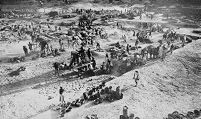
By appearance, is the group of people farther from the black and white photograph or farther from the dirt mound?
the dirt mound

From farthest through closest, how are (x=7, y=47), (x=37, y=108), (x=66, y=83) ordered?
(x=7, y=47) < (x=66, y=83) < (x=37, y=108)

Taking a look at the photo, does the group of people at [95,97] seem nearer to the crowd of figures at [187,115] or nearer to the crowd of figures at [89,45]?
the crowd of figures at [187,115]

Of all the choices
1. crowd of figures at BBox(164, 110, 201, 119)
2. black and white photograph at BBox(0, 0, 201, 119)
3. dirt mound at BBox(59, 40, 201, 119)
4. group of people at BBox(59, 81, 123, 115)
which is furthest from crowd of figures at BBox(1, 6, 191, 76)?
crowd of figures at BBox(164, 110, 201, 119)

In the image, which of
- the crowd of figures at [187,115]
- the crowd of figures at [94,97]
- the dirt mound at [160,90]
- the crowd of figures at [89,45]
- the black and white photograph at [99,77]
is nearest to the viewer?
the crowd of figures at [187,115]

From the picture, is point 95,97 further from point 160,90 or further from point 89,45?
point 89,45

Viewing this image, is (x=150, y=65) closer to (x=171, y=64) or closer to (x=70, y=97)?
(x=171, y=64)

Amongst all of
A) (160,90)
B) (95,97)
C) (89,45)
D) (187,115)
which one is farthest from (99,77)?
(89,45)

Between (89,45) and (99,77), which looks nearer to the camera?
(99,77)

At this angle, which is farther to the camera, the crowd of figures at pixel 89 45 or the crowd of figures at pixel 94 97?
the crowd of figures at pixel 89 45

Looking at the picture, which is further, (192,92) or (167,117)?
(192,92)

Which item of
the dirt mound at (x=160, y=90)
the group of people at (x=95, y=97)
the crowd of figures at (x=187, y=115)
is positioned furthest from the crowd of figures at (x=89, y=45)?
the crowd of figures at (x=187, y=115)

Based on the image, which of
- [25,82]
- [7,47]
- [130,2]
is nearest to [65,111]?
[25,82]
